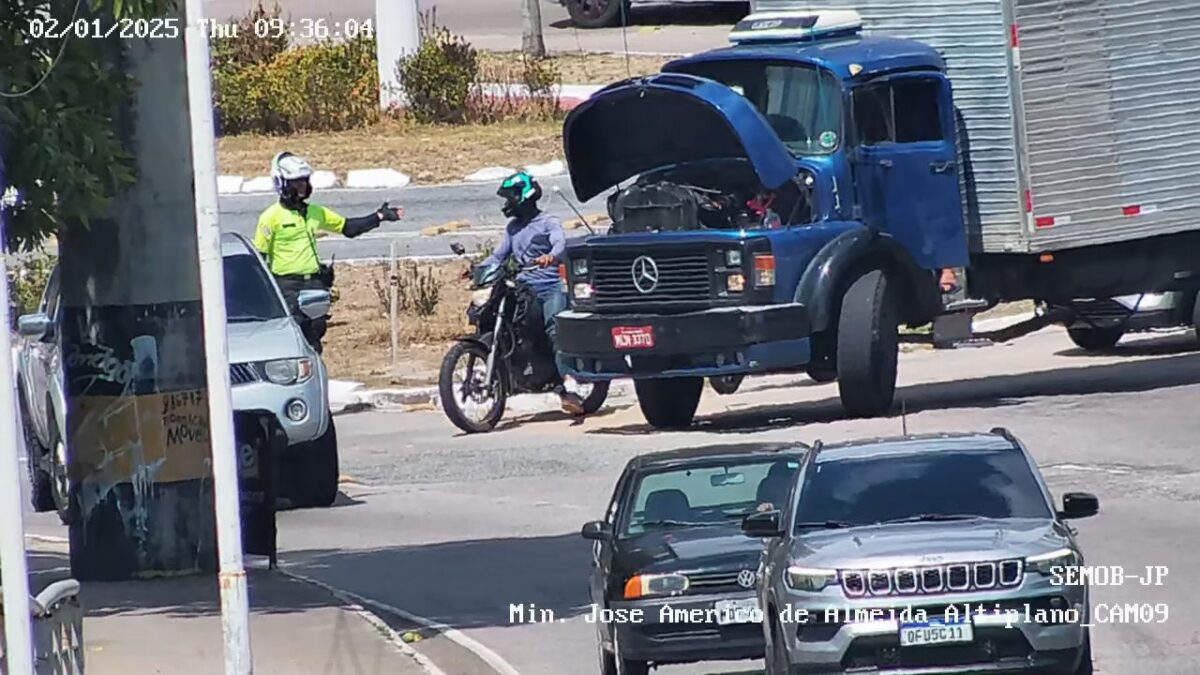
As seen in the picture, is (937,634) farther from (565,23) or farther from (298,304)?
(565,23)

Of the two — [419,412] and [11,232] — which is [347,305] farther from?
[11,232]

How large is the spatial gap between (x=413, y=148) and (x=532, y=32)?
6700mm

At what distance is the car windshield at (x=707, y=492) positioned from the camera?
40.9 feet

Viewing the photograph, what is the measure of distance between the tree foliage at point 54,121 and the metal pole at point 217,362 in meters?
2.50

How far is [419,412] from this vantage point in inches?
890

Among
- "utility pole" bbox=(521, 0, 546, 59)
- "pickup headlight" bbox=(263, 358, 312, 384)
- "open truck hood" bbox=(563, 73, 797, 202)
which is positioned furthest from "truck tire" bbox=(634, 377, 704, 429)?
"utility pole" bbox=(521, 0, 546, 59)

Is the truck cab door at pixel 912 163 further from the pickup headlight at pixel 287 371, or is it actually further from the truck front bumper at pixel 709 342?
the pickup headlight at pixel 287 371

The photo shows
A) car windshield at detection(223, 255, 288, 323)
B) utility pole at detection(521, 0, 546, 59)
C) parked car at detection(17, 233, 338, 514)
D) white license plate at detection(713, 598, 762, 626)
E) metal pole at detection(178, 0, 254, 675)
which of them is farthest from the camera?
utility pole at detection(521, 0, 546, 59)

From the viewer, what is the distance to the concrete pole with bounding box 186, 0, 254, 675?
8938mm

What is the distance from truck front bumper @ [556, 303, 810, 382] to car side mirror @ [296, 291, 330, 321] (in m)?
2.91

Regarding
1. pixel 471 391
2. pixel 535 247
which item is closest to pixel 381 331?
pixel 535 247

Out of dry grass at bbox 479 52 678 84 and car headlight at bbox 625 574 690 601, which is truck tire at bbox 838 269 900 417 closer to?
car headlight at bbox 625 574 690 601

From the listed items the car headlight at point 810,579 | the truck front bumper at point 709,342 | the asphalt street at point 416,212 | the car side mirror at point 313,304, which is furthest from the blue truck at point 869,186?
the car headlight at point 810,579

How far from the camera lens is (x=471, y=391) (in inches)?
814
